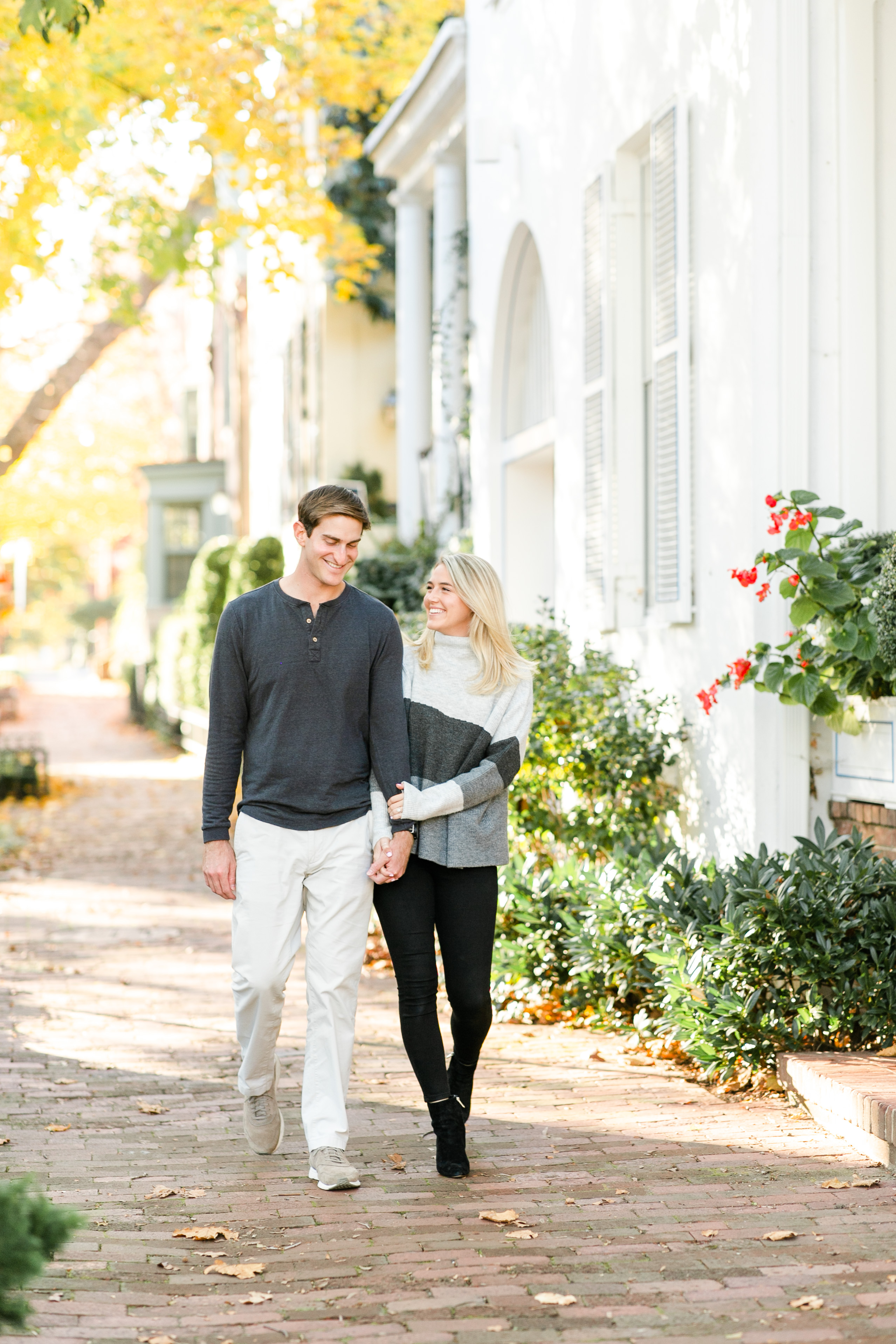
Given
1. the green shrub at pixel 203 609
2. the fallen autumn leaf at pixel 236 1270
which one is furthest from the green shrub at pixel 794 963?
the green shrub at pixel 203 609

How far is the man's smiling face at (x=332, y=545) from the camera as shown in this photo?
15.1ft

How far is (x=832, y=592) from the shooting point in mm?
5930

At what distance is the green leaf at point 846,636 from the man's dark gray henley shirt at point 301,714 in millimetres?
1918

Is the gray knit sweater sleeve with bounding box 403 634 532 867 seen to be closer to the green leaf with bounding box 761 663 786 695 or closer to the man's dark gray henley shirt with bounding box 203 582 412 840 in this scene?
the man's dark gray henley shirt with bounding box 203 582 412 840

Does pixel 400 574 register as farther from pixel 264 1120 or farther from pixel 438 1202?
pixel 438 1202

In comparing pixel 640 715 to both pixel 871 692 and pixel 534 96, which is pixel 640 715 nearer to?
pixel 871 692

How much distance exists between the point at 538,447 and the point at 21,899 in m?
4.73

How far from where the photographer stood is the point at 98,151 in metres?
15.5

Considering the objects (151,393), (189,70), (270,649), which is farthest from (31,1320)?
(151,393)

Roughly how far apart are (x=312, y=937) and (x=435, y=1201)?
2.73 feet

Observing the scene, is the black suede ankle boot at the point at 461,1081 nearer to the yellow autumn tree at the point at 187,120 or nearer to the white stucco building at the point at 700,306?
the white stucco building at the point at 700,306

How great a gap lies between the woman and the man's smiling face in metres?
0.34

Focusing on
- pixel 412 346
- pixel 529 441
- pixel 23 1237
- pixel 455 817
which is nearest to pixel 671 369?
pixel 529 441

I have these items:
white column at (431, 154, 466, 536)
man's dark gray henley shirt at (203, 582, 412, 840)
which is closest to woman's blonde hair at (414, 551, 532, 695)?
man's dark gray henley shirt at (203, 582, 412, 840)
